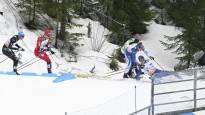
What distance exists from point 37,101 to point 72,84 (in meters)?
2.93

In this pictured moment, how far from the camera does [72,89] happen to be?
61.5 ft

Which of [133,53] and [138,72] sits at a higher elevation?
[133,53]

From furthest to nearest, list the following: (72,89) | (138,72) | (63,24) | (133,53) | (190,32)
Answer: (190,32), (63,24), (138,72), (133,53), (72,89)

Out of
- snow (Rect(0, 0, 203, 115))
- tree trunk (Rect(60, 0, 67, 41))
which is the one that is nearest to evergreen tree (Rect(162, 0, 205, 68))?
snow (Rect(0, 0, 203, 115))

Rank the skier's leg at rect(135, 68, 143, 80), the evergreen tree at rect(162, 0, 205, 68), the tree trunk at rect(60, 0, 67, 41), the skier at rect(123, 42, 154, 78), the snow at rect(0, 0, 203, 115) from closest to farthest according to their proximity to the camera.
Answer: the snow at rect(0, 0, 203, 115) < the skier at rect(123, 42, 154, 78) < the skier's leg at rect(135, 68, 143, 80) < the tree trunk at rect(60, 0, 67, 41) < the evergreen tree at rect(162, 0, 205, 68)

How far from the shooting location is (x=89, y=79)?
821 inches

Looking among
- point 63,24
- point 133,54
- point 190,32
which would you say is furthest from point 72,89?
point 190,32

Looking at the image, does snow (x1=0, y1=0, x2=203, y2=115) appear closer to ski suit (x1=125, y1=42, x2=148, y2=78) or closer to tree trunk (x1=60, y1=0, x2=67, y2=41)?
ski suit (x1=125, y1=42, x2=148, y2=78)

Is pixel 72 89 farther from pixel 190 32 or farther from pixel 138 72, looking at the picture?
pixel 190 32

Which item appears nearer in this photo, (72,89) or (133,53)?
(72,89)

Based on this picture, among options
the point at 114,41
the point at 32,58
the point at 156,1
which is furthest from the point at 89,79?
the point at 156,1

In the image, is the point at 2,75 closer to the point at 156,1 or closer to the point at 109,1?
the point at 109,1

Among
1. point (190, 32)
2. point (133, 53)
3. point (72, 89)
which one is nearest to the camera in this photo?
point (72, 89)

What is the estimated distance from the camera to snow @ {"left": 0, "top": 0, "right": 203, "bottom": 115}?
529 inches
